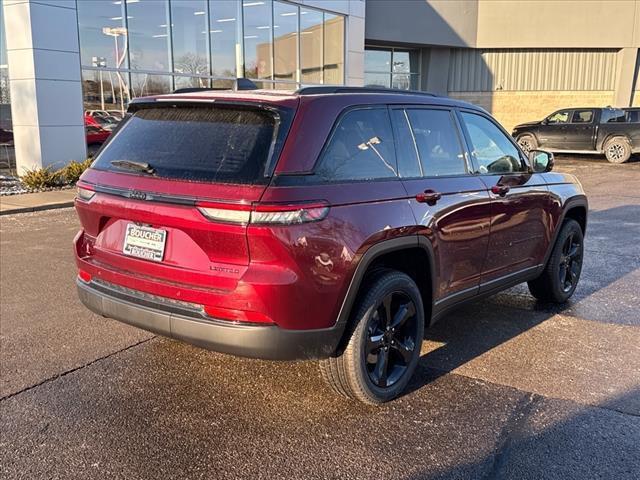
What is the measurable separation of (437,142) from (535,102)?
27.6 metres

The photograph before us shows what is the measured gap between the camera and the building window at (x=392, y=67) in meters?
27.8

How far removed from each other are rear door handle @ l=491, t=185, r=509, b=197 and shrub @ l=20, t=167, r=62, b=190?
11.3 m

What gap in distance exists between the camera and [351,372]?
3402mm

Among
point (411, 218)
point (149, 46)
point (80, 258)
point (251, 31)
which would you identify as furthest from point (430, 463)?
point (251, 31)

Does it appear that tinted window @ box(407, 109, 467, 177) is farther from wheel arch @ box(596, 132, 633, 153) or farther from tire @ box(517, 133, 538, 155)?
tire @ box(517, 133, 538, 155)

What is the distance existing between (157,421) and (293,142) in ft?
5.66

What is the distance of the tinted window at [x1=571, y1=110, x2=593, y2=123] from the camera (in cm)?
2155

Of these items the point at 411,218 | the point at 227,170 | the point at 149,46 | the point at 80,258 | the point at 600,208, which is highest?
the point at 149,46

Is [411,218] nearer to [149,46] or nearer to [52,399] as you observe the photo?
[52,399]

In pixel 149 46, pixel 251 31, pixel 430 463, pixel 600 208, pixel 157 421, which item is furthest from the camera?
pixel 251 31

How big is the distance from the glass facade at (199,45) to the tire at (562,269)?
12554mm


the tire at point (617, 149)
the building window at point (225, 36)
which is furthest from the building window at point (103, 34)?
the tire at point (617, 149)

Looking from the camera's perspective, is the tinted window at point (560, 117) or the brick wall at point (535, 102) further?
the brick wall at point (535, 102)

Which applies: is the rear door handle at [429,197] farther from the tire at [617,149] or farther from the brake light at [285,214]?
the tire at [617,149]
